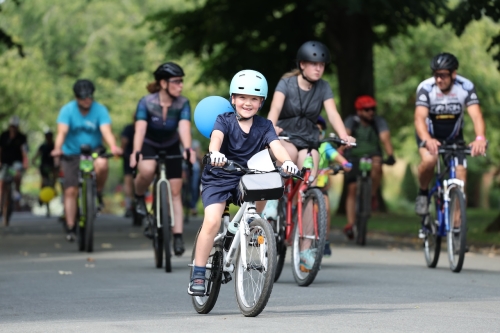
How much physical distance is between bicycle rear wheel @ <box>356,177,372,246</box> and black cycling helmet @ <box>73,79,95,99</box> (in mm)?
3935

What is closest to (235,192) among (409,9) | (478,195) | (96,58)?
(409,9)

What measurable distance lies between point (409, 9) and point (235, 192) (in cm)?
1261

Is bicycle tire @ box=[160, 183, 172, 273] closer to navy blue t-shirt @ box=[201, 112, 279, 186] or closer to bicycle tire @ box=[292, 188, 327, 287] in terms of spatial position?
bicycle tire @ box=[292, 188, 327, 287]

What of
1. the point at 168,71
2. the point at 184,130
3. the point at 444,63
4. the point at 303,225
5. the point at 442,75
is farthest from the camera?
the point at 184,130

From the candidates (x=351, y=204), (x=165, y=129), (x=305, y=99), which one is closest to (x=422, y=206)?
(x=305, y=99)

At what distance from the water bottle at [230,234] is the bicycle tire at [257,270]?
210 mm

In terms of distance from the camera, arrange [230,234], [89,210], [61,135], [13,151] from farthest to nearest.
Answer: [13,151]
[61,135]
[89,210]
[230,234]

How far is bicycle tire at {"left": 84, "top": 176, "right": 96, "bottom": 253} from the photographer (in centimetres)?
1414

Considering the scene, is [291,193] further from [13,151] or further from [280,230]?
[13,151]

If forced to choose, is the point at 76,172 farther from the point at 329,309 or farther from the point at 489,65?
the point at 489,65

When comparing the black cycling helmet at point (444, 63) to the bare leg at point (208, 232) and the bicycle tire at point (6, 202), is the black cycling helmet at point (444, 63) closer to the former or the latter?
the bare leg at point (208, 232)

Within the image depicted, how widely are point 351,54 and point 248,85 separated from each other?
17.0m

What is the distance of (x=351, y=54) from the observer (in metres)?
25.0

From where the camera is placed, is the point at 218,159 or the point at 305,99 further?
the point at 305,99
